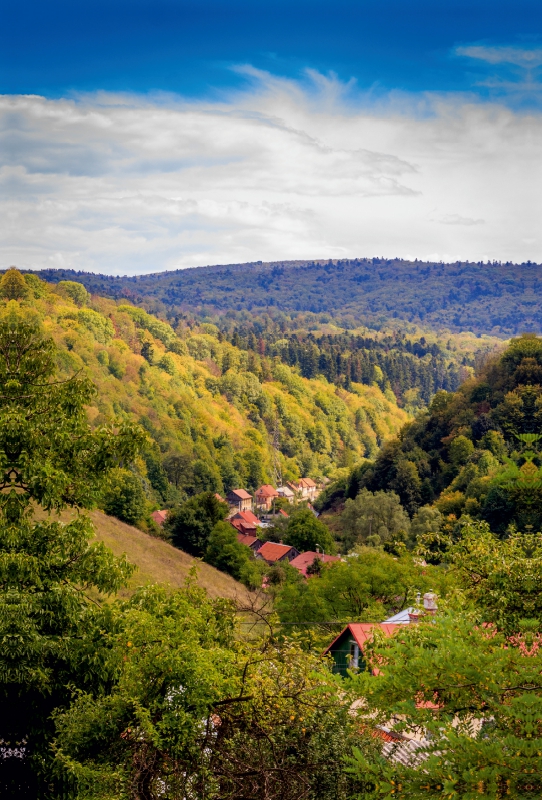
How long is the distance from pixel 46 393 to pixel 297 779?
17.3 feet

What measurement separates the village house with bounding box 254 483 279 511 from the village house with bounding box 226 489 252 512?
2.49 metres

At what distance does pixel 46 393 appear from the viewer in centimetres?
901

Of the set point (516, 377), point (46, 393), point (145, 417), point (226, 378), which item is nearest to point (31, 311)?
point (145, 417)

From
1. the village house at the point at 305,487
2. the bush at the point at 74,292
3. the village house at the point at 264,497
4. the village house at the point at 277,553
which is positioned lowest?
the village house at the point at 305,487

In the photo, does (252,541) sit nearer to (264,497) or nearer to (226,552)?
(226,552)

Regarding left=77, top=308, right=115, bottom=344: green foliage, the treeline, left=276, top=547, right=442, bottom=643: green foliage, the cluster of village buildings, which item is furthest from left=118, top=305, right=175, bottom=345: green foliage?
A: left=276, top=547, right=442, bottom=643: green foliage

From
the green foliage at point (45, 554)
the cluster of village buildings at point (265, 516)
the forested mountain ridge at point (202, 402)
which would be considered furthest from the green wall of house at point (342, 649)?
the forested mountain ridge at point (202, 402)

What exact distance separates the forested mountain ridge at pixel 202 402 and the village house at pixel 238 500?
189 centimetres

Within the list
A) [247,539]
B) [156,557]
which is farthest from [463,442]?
[156,557]

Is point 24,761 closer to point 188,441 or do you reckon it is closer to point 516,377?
point 516,377

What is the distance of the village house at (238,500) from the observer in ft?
289

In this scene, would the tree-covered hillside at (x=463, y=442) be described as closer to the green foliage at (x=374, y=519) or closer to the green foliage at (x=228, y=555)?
the green foliage at (x=374, y=519)

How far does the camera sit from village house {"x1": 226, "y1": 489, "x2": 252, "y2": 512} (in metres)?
88.0

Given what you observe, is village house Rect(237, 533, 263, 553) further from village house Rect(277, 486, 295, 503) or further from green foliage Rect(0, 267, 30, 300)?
green foliage Rect(0, 267, 30, 300)
